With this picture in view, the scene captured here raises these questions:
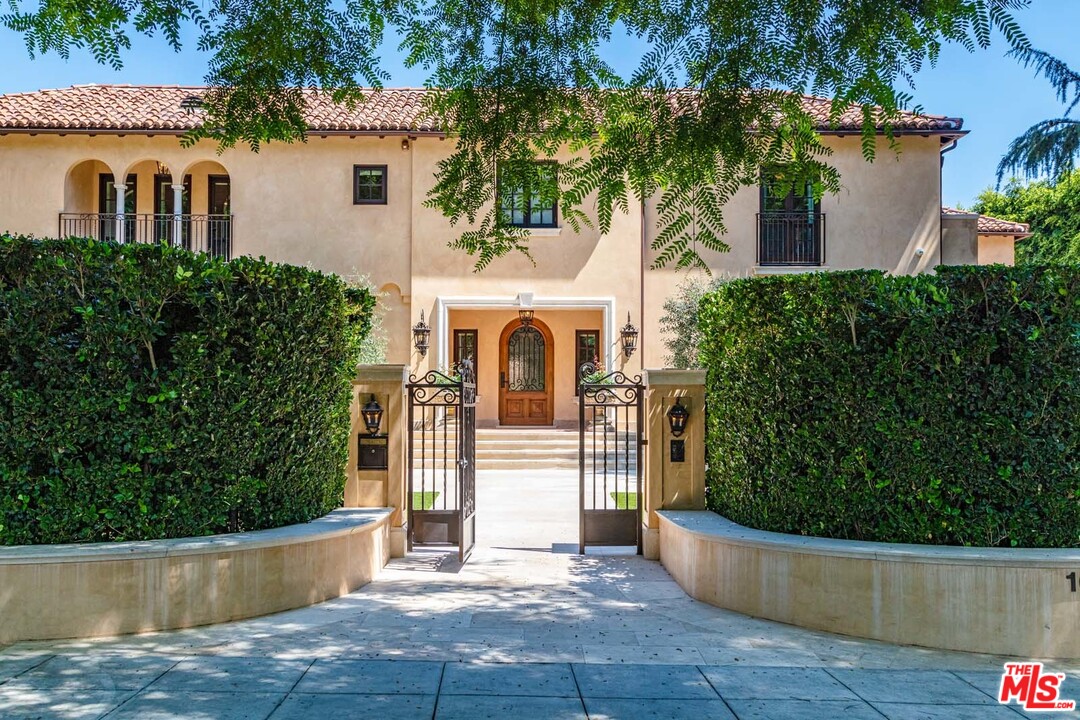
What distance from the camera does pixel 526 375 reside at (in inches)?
819

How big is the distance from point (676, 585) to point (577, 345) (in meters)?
13.5

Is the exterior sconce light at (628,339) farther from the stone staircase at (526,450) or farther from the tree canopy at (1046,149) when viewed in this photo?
the tree canopy at (1046,149)

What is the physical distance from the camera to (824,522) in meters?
6.26

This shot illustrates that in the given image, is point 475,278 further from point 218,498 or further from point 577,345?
point 218,498

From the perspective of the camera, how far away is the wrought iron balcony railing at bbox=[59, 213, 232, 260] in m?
18.7

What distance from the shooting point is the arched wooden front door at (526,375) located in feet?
67.8

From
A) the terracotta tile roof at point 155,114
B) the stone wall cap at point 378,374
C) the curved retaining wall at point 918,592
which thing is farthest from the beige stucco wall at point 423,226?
the curved retaining wall at point 918,592

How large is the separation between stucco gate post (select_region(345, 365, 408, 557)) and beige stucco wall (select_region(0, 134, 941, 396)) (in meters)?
10.4

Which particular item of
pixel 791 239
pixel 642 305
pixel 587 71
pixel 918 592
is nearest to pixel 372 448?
pixel 587 71

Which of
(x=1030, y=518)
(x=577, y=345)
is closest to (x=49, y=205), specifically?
(x=577, y=345)

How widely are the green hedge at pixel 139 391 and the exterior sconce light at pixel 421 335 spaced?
11911 mm

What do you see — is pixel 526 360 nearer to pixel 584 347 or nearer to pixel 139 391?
pixel 584 347

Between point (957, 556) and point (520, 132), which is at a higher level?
point (520, 132)

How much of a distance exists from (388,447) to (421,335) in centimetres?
1065
